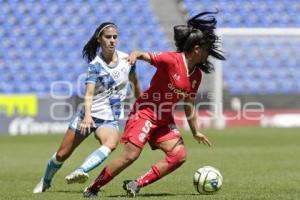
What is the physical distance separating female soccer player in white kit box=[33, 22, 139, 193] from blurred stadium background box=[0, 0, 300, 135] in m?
15.9

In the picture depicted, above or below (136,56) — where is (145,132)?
below

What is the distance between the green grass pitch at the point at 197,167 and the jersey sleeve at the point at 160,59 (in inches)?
59.7

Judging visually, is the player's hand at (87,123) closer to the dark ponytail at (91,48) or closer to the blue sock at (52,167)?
the blue sock at (52,167)

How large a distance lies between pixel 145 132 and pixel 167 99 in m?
0.45

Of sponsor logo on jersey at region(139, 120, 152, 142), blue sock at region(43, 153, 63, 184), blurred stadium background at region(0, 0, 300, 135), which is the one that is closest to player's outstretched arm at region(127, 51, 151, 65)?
sponsor logo on jersey at region(139, 120, 152, 142)

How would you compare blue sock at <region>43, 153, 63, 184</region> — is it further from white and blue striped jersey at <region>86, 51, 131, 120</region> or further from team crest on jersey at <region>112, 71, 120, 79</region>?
team crest on jersey at <region>112, 71, 120, 79</region>

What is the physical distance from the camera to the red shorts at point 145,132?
28.5 feet

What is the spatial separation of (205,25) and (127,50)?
22.8 metres

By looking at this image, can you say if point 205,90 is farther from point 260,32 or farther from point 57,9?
point 57,9

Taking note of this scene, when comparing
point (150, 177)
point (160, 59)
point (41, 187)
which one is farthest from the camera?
point (41, 187)

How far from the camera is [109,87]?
9.56 metres

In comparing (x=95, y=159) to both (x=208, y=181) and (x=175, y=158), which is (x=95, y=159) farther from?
(x=208, y=181)

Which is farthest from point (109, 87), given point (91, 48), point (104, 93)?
point (91, 48)

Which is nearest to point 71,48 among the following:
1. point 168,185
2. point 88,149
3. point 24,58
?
point 24,58
